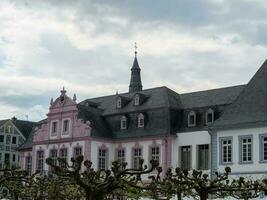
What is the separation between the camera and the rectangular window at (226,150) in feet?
170

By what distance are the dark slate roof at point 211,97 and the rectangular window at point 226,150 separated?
458 cm

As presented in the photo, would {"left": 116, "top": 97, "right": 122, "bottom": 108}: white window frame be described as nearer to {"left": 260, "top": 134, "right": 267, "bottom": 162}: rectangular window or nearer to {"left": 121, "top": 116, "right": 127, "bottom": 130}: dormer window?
{"left": 121, "top": 116, "right": 127, "bottom": 130}: dormer window

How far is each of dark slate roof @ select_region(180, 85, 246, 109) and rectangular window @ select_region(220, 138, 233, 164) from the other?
4582 mm

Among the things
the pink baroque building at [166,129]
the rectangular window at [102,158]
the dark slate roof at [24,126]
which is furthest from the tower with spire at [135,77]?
the rectangular window at [102,158]

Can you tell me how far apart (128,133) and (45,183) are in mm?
24343

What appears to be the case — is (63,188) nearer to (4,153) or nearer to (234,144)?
(234,144)

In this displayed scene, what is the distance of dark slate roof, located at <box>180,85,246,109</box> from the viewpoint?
56.8 metres

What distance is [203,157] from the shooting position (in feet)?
182

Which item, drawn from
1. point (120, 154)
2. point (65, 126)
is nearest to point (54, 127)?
point (65, 126)

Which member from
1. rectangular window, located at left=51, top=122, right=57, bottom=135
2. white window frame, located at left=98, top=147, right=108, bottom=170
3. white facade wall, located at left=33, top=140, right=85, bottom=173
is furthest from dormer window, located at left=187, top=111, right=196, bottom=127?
rectangular window, located at left=51, top=122, right=57, bottom=135

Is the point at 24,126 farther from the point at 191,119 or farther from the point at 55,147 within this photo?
the point at 191,119

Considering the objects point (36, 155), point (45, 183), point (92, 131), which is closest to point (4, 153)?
point (36, 155)

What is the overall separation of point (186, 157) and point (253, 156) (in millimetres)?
8129

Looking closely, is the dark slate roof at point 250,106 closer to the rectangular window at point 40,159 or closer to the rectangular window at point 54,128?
the rectangular window at point 54,128
